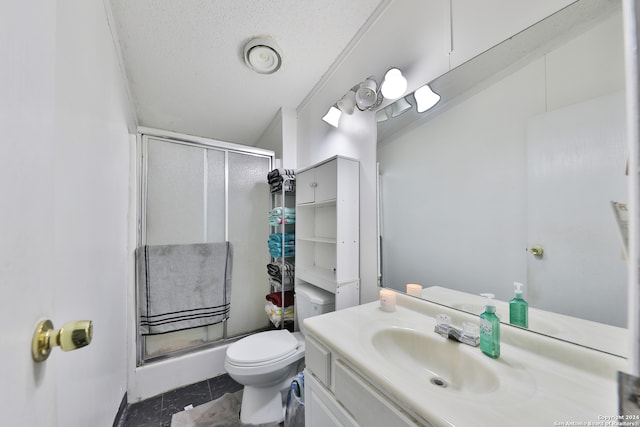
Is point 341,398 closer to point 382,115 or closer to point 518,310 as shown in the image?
point 518,310

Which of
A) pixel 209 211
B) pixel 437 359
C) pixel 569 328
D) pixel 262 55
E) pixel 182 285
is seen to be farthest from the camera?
pixel 209 211

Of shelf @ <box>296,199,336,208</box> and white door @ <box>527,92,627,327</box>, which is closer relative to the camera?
white door @ <box>527,92,627,327</box>

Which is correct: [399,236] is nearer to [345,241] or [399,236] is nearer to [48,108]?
[345,241]

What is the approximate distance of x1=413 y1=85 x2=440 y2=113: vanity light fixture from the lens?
1.08 meters

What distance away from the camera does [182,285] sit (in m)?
1.85

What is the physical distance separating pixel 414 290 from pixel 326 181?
794 mm

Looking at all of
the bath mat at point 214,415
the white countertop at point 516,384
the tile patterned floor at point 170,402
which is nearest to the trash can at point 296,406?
the bath mat at point 214,415

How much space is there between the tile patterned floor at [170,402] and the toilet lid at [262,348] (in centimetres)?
52

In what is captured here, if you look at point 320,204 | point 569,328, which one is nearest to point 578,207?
point 569,328

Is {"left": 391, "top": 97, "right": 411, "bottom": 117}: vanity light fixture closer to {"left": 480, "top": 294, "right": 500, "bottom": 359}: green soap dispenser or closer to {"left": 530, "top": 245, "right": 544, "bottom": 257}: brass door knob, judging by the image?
{"left": 530, "top": 245, "right": 544, "bottom": 257}: brass door knob

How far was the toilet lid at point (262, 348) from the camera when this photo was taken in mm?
1367

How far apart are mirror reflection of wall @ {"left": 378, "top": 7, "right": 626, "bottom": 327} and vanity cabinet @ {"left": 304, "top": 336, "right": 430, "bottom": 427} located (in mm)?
571

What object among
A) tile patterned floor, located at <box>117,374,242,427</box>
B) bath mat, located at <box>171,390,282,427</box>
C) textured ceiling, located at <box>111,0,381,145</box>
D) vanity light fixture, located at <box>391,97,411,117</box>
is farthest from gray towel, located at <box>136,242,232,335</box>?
vanity light fixture, located at <box>391,97,411,117</box>

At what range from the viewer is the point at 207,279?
1946mm
